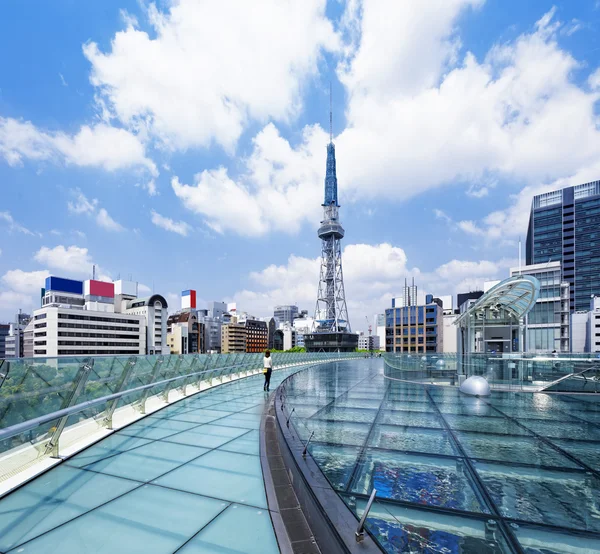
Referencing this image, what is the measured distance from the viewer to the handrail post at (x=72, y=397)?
4582mm

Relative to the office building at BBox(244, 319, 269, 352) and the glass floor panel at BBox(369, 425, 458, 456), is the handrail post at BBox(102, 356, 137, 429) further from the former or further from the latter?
the office building at BBox(244, 319, 269, 352)

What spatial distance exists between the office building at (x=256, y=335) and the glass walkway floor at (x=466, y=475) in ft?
413

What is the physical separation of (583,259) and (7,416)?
124 meters

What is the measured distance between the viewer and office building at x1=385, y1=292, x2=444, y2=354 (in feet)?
317

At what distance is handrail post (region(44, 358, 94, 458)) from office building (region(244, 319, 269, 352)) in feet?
417

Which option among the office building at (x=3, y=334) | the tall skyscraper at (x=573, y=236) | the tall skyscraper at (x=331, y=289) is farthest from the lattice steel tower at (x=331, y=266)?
the office building at (x=3, y=334)

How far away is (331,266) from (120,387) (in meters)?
105

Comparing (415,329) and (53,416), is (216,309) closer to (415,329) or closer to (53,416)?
(415,329)

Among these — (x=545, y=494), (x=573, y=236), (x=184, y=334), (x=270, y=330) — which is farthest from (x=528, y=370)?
(x=270, y=330)

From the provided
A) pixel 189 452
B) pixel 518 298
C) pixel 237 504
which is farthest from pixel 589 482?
pixel 518 298

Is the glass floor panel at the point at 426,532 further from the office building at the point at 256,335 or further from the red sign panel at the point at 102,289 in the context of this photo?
the office building at the point at 256,335

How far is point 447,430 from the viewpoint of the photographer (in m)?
6.73

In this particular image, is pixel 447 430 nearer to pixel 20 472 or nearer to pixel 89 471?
pixel 89 471

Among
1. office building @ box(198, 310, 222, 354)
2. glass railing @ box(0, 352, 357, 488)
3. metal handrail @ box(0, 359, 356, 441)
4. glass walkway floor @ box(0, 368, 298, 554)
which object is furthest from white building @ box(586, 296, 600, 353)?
office building @ box(198, 310, 222, 354)
